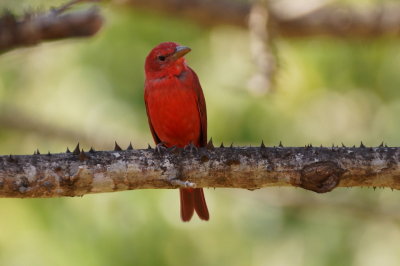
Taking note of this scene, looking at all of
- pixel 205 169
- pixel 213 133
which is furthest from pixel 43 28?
pixel 213 133

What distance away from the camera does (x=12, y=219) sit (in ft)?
20.4

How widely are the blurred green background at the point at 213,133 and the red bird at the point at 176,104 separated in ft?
2.50

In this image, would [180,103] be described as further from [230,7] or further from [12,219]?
[230,7]

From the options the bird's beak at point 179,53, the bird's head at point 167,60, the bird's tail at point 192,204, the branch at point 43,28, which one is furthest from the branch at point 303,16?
the branch at point 43,28

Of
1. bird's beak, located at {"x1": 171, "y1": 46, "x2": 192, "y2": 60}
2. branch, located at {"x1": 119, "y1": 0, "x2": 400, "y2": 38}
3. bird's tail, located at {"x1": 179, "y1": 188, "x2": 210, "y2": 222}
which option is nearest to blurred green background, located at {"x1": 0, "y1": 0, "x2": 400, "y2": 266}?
branch, located at {"x1": 119, "y1": 0, "x2": 400, "y2": 38}

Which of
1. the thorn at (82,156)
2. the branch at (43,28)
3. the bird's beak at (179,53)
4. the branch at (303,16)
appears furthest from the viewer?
the branch at (303,16)

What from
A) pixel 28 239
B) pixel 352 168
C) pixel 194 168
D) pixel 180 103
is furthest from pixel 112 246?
pixel 352 168

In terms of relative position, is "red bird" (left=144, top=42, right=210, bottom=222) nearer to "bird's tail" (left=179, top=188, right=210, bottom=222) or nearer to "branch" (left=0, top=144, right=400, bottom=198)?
"bird's tail" (left=179, top=188, right=210, bottom=222)

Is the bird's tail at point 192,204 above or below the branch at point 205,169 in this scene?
below

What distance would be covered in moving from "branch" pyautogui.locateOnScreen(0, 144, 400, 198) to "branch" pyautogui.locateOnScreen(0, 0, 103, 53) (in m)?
0.59

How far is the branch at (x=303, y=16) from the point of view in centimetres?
694

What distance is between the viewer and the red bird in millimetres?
5301

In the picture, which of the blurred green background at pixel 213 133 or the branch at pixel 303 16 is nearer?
the blurred green background at pixel 213 133

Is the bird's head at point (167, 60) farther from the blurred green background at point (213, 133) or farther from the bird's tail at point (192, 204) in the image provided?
the bird's tail at point (192, 204)
